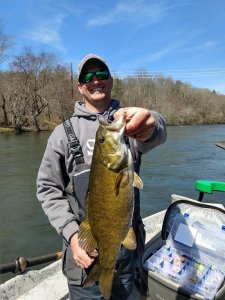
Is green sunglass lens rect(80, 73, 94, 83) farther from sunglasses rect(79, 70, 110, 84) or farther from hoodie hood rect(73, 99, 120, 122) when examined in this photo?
hoodie hood rect(73, 99, 120, 122)

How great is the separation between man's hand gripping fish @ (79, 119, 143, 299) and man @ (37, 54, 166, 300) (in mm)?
307

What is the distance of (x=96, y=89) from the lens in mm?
2537

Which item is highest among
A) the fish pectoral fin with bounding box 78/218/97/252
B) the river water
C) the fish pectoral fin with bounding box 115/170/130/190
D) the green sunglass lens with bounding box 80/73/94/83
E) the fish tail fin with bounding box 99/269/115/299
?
the green sunglass lens with bounding box 80/73/94/83

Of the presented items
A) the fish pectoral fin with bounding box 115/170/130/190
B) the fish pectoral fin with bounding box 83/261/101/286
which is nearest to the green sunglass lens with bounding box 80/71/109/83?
the fish pectoral fin with bounding box 115/170/130/190

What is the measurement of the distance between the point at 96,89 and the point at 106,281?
131 centimetres

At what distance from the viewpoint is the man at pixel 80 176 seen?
242 cm

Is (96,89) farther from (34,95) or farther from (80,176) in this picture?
(34,95)

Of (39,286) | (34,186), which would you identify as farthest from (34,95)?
(39,286)

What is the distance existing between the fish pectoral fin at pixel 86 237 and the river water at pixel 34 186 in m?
4.27

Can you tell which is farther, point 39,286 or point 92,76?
point 39,286

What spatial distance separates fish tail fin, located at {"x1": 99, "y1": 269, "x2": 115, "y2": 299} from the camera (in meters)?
2.06

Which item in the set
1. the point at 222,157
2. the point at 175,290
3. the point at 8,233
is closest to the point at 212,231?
the point at 175,290

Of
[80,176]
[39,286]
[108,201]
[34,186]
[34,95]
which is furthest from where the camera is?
[34,95]

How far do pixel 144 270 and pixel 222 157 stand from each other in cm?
1994
